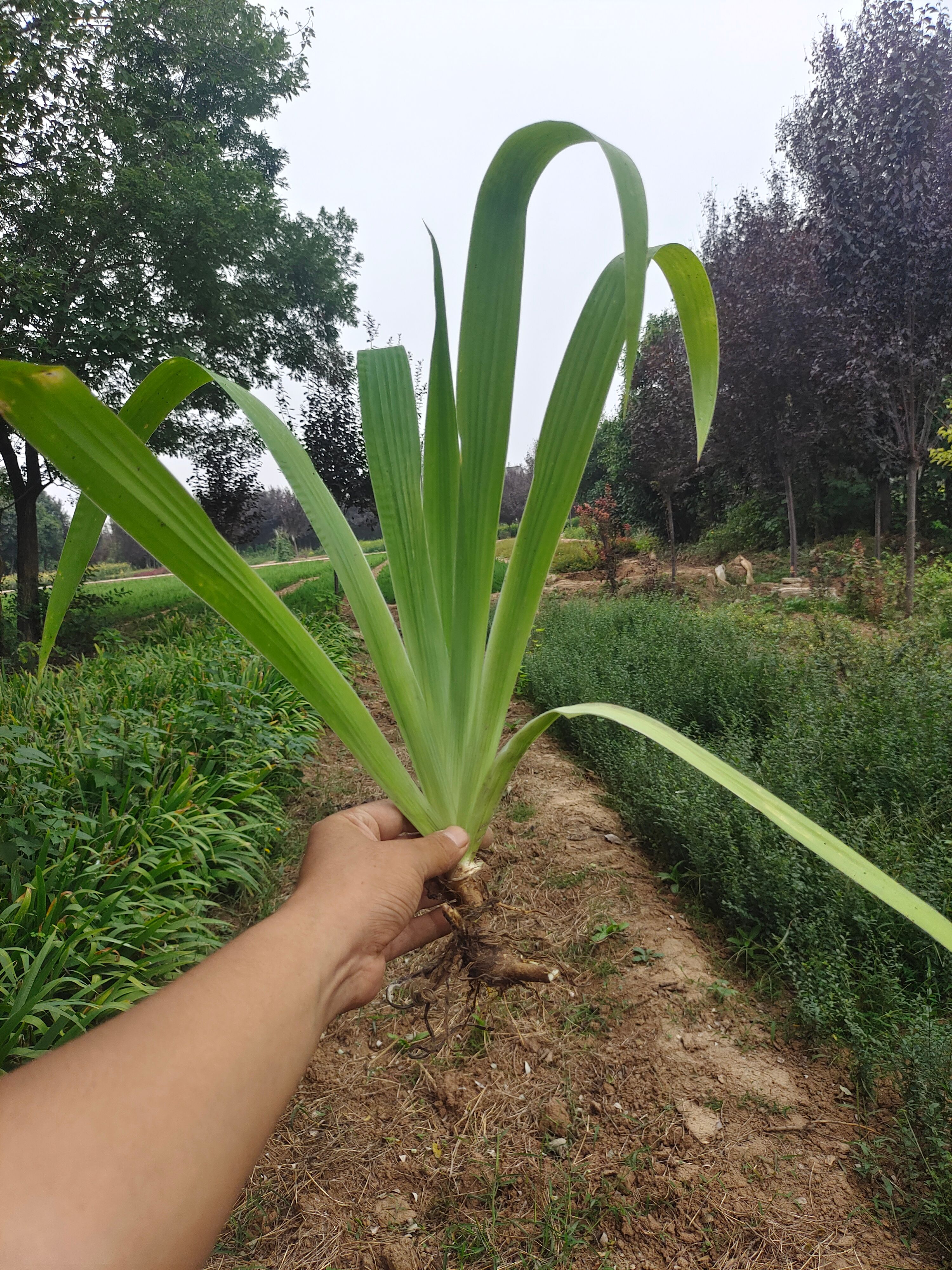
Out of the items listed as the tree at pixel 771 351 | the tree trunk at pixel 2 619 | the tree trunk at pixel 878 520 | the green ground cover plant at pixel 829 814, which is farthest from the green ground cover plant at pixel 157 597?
the tree trunk at pixel 878 520

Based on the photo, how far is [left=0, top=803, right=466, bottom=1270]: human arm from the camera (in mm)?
424

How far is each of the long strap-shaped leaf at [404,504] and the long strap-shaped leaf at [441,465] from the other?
2 centimetres

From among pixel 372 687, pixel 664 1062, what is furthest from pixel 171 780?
pixel 372 687

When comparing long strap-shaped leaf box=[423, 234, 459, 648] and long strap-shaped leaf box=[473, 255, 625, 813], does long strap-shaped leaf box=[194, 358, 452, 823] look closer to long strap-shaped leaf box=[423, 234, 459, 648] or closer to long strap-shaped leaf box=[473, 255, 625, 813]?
long strap-shaped leaf box=[423, 234, 459, 648]

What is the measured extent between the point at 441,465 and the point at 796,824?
72 cm

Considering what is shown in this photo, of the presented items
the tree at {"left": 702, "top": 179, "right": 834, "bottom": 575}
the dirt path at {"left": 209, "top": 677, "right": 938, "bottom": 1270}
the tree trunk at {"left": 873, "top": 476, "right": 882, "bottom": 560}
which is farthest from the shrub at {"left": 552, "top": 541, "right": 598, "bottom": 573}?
the dirt path at {"left": 209, "top": 677, "right": 938, "bottom": 1270}

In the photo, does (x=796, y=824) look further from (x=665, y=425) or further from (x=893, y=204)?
(x=665, y=425)

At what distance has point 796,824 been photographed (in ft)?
1.87

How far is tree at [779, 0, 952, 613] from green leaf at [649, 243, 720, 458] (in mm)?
6884

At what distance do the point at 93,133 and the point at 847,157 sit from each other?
8676mm

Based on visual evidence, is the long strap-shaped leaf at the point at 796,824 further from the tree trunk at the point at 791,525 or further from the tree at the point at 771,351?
the tree trunk at the point at 791,525

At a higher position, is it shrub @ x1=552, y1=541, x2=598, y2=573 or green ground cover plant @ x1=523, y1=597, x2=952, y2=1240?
shrub @ x1=552, y1=541, x2=598, y2=573

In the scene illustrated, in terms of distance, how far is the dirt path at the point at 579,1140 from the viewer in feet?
4.17

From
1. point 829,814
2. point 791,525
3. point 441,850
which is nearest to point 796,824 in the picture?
point 441,850
